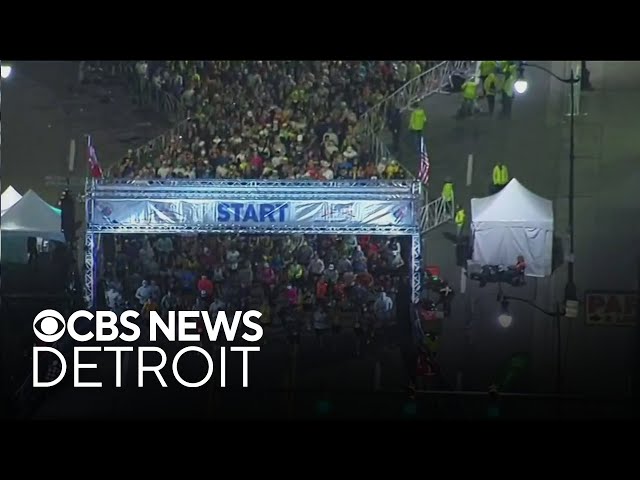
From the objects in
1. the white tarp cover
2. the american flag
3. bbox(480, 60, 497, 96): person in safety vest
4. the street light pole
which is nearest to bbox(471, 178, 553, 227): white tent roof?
the white tarp cover

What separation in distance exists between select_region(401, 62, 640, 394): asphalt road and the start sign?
0.05 m

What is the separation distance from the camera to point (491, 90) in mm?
7777

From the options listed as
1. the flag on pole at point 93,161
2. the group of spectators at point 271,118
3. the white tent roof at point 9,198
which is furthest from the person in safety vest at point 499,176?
the white tent roof at point 9,198

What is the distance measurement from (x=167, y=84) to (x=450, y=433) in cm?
289

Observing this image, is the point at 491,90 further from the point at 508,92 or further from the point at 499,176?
the point at 499,176

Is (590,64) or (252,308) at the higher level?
(590,64)

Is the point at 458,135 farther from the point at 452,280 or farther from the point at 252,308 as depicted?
the point at 252,308

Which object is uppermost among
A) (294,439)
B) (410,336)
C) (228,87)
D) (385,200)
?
(228,87)

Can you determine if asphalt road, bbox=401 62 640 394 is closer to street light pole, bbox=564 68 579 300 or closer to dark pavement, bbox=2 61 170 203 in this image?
street light pole, bbox=564 68 579 300

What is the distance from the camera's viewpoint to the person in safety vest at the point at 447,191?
306 inches

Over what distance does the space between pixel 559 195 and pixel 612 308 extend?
2.63 ft
